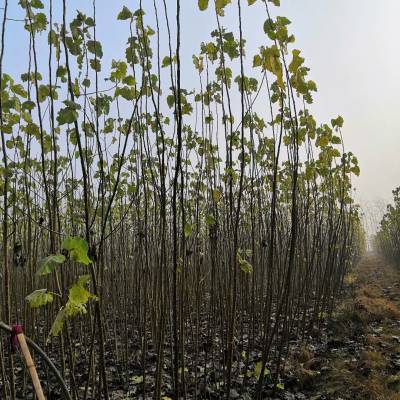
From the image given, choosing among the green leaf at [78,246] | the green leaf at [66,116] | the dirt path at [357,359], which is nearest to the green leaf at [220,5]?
the green leaf at [66,116]

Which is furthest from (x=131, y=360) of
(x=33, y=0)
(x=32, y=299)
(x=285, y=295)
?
(x=33, y=0)

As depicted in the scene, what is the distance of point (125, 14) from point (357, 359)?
422cm

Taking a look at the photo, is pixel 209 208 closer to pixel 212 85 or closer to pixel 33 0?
pixel 212 85

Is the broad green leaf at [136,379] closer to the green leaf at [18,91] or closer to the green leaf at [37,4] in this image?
the green leaf at [18,91]

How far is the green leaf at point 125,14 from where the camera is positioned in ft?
7.43

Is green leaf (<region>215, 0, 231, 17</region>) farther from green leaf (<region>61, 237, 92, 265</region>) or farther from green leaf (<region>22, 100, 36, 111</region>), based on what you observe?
green leaf (<region>61, 237, 92, 265</region>)

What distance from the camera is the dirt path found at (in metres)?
3.54

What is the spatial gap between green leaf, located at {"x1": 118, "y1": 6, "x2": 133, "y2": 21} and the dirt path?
3412 millimetres

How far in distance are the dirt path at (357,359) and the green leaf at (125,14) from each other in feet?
11.2

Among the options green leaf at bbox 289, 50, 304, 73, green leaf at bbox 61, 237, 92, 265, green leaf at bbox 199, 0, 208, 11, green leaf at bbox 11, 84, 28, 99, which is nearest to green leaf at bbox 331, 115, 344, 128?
green leaf at bbox 289, 50, 304, 73

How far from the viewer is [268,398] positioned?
11.0ft

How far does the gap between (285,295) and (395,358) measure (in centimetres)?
263

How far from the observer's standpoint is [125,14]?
2271 mm

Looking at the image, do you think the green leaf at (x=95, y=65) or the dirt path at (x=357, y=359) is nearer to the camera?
the green leaf at (x=95, y=65)
